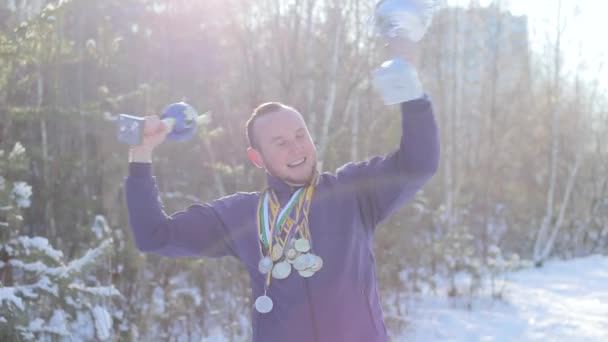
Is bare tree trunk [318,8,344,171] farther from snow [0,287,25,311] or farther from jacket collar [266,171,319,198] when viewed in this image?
jacket collar [266,171,319,198]

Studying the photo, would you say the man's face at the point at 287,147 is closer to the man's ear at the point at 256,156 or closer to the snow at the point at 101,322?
the man's ear at the point at 256,156

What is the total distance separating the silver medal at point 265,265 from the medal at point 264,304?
7 cm

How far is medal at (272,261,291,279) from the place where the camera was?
1.80 meters

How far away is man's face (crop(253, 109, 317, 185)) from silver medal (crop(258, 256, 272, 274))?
24 centimetres

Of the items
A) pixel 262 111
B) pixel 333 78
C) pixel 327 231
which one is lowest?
pixel 327 231

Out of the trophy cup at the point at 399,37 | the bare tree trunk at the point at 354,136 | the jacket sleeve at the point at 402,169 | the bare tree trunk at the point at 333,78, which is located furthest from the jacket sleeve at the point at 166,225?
the bare tree trunk at the point at 354,136

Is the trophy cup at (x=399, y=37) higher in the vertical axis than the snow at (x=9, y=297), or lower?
higher

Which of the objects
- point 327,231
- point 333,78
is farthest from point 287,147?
point 333,78

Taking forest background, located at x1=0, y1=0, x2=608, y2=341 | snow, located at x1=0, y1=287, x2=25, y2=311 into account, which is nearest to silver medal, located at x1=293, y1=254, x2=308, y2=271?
forest background, located at x1=0, y1=0, x2=608, y2=341

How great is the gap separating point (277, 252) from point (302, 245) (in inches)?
3.3

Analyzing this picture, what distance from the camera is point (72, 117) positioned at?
15.9 ft

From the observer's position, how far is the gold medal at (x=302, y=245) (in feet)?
5.89

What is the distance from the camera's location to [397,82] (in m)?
1.63

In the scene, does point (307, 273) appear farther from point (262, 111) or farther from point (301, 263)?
point (262, 111)
